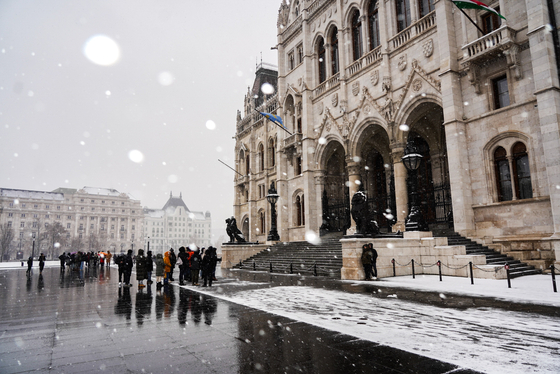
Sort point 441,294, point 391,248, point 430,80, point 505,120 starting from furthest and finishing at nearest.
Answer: point 430,80 → point 505,120 → point 391,248 → point 441,294

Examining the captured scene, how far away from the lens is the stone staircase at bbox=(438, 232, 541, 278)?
13502 mm

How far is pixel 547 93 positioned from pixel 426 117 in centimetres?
854

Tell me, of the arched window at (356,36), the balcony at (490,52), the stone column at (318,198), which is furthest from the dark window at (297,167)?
the balcony at (490,52)

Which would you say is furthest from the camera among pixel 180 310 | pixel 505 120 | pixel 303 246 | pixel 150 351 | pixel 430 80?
pixel 303 246

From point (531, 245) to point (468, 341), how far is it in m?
12.3

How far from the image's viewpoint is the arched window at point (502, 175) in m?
16.2

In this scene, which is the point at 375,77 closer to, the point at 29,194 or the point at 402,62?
the point at 402,62

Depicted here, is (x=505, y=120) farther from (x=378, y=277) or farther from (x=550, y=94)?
(x=378, y=277)

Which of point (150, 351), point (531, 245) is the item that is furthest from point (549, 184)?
point (150, 351)

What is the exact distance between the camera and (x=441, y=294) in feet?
31.4

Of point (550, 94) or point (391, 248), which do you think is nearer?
point (550, 94)

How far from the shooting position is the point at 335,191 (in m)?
28.8

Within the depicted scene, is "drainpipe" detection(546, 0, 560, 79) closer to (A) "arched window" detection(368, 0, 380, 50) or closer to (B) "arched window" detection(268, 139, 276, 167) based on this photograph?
(A) "arched window" detection(368, 0, 380, 50)

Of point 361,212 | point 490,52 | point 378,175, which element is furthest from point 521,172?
point 378,175
